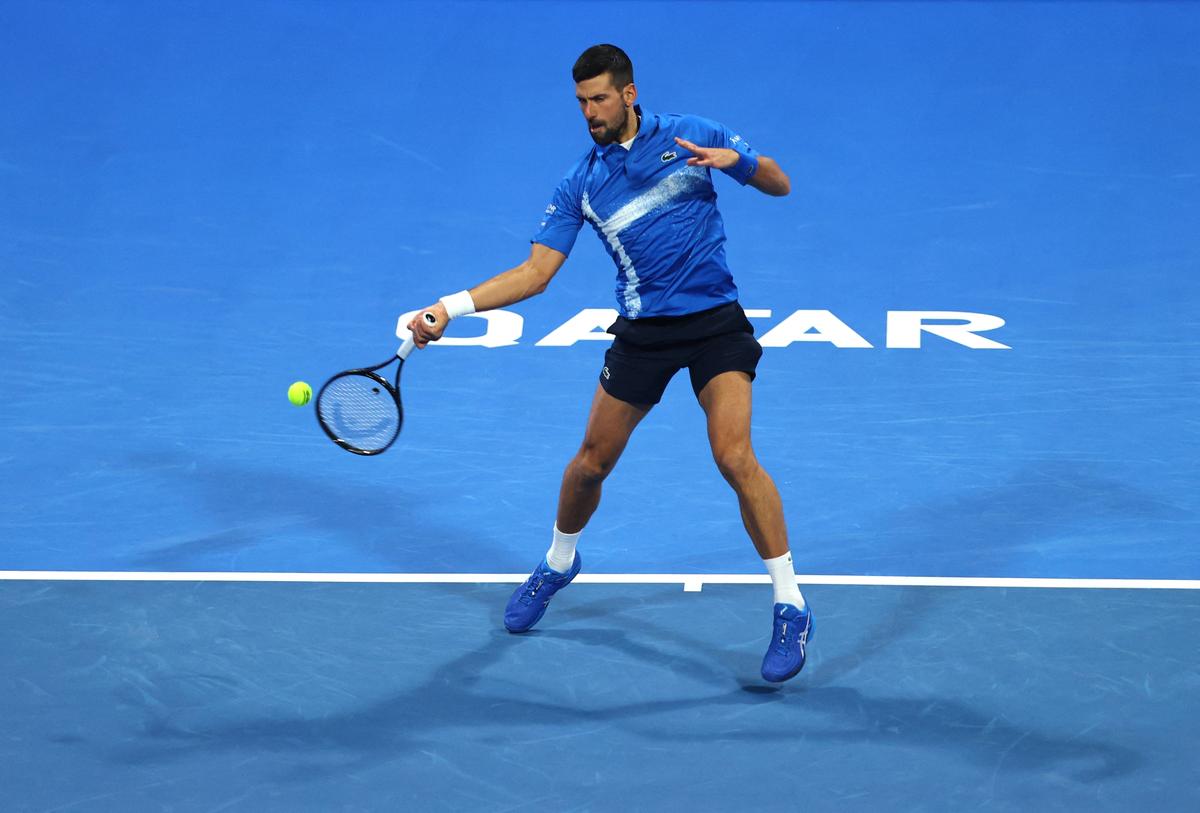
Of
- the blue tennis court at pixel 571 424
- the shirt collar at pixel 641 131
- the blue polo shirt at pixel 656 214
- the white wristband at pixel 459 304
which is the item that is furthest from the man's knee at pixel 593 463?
the shirt collar at pixel 641 131

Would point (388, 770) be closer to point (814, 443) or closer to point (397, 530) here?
point (397, 530)

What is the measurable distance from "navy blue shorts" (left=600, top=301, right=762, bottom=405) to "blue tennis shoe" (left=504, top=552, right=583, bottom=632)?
2.48ft

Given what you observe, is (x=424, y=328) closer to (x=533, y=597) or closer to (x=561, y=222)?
(x=561, y=222)

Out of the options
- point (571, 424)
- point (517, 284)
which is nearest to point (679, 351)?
point (517, 284)

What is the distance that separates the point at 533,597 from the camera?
6219 mm

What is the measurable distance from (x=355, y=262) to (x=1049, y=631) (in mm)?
5137

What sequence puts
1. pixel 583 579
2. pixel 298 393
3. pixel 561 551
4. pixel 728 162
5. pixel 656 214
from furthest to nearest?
pixel 583 579 → pixel 298 393 → pixel 561 551 → pixel 656 214 → pixel 728 162

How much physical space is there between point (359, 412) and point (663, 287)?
1158 millimetres

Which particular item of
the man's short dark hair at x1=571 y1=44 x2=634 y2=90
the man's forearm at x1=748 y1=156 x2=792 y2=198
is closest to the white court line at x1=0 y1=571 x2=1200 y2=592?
the man's forearm at x1=748 y1=156 x2=792 y2=198

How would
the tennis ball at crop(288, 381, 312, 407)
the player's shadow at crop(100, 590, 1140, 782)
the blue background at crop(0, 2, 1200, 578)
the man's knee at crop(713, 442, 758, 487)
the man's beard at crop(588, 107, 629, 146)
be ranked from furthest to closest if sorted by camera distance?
the blue background at crop(0, 2, 1200, 578)
the tennis ball at crop(288, 381, 312, 407)
the man's beard at crop(588, 107, 629, 146)
the man's knee at crop(713, 442, 758, 487)
the player's shadow at crop(100, 590, 1140, 782)

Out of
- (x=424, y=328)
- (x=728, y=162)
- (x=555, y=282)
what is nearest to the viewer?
(x=424, y=328)

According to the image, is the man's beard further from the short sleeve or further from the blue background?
the blue background

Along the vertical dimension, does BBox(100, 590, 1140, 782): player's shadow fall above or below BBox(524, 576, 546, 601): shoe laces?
below

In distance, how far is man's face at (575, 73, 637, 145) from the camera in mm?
5621
